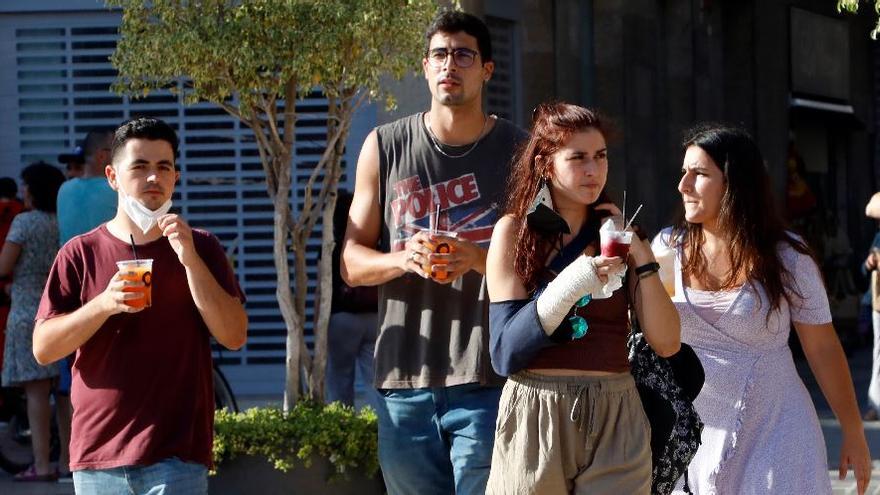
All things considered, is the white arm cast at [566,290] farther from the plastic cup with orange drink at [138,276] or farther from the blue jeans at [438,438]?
the plastic cup with orange drink at [138,276]

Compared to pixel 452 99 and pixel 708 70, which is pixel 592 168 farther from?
pixel 708 70

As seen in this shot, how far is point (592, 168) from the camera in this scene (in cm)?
444

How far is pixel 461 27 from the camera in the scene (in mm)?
5352

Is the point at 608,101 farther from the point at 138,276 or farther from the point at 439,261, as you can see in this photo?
the point at 138,276

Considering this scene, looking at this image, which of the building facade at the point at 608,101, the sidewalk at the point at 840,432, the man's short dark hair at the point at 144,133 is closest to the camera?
the man's short dark hair at the point at 144,133

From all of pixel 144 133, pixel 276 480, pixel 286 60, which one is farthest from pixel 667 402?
pixel 286 60

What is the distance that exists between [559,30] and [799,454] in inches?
448

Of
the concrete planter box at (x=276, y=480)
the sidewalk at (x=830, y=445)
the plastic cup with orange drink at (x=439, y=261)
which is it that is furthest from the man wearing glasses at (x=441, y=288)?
the sidewalk at (x=830, y=445)

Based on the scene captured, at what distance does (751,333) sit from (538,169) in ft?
3.70

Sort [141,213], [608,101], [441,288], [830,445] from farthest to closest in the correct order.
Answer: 1. [608,101]
2. [830,445]
3. [441,288]
4. [141,213]

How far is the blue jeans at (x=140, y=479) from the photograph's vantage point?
4766mm

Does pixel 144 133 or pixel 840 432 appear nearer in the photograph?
pixel 144 133

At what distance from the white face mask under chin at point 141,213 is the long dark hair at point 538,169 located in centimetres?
109

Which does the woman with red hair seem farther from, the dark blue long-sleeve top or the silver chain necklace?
the silver chain necklace
